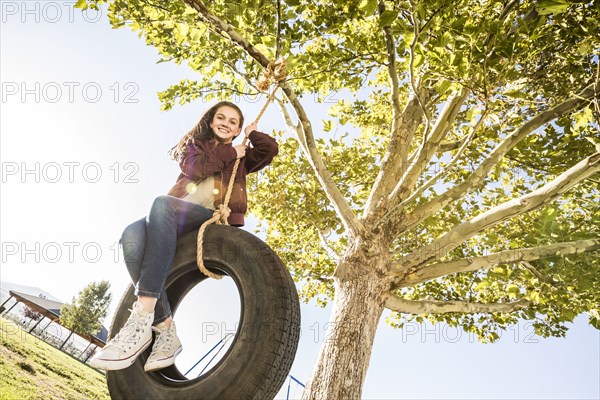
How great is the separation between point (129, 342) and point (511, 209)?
155 inches

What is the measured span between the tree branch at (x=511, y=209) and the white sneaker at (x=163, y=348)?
8.90ft

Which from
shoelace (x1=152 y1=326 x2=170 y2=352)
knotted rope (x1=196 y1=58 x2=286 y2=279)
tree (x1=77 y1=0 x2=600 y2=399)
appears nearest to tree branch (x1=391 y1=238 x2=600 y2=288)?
tree (x1=77 y1=0 x2=600 y2=399)

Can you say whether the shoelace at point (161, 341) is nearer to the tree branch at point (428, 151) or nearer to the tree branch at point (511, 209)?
the tree branch at point (511, 209)

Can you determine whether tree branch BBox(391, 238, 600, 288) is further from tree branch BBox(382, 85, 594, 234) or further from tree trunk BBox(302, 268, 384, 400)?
tree branch BBox(382, 85, 594, 234)

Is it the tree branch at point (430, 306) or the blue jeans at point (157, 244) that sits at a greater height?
the tree branch at point (430, 306)

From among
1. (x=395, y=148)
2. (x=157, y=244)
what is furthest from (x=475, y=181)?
(x=157, y=244)

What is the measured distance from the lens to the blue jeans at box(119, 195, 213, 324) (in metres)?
2.38

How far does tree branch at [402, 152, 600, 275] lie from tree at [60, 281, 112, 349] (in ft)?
176

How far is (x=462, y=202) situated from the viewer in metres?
7.72

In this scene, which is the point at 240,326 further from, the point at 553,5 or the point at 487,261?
the point at 487,261

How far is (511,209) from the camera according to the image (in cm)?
412

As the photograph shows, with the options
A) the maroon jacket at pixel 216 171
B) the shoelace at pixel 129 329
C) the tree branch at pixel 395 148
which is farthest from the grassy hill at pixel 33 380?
the tree branch at pixel 395 148

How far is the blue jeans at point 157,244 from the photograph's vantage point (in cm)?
238

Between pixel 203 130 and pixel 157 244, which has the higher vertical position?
pixel 203 130
